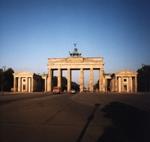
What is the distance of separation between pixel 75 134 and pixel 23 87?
4444 inches

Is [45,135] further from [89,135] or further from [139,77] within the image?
[139,77]

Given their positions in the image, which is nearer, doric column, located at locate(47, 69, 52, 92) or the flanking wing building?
the flanking wing building

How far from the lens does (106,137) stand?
9.42 meters

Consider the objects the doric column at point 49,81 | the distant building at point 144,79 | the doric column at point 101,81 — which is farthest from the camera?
the doric column at point 49,81

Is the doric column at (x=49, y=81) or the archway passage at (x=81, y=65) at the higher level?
the archway passage at (x=81, y=65)

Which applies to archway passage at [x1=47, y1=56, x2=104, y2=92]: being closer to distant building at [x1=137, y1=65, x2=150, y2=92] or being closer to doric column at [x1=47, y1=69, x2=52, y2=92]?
doric column at [x1=47, y1=69, x2=52, y2=92]

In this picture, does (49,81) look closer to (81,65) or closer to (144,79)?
(81,65)

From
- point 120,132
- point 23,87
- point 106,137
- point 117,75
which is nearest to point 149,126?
point 120,132

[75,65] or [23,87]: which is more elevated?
[75,65]

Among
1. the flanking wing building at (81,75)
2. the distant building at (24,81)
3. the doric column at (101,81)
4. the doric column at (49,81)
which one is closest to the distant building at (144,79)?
the flanking wing building at (81,75)

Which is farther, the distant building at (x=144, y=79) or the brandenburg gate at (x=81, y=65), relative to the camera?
the brandenburg gate at (x=81, y=65)

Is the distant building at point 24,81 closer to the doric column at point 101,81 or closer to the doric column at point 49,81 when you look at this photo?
the doric column at point 49,81

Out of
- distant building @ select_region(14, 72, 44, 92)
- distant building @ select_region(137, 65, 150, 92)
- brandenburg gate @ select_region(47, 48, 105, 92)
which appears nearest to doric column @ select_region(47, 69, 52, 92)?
brandenburg gate @ select_region(47, 48, 105, 92)

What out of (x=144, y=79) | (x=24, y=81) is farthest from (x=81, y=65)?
(x=144, y=79)
